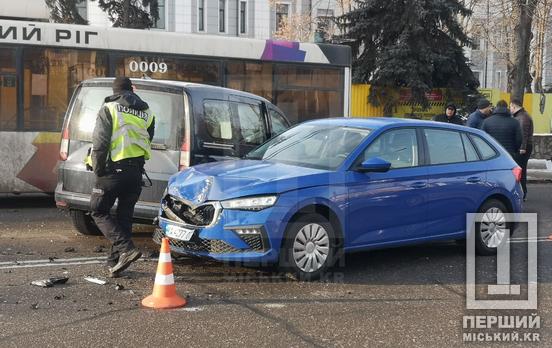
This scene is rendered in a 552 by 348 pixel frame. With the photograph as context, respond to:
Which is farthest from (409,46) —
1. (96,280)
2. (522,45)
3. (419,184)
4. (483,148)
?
(96,280)

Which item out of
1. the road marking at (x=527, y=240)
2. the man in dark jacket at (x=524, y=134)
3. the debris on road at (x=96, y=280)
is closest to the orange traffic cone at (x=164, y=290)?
the debris on road at (x=96, y=280)

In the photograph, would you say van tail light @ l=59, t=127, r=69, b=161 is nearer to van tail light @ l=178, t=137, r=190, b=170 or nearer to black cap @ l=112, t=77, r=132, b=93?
van tail light @ l=178, t=137, r=190, b=170

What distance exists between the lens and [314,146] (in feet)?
22.7

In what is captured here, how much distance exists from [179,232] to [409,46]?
18511 mm

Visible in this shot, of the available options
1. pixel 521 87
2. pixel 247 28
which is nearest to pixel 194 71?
pixel 521 87

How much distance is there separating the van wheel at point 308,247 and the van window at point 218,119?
6.36ft

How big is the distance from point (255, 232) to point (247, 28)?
40.2 metres

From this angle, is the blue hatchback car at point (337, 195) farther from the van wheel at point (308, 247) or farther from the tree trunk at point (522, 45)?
the tree trunk at point (522, 45)

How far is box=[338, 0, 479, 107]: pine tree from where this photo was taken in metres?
22.9

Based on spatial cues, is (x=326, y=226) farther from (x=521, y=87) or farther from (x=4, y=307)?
(x=521, y=87)

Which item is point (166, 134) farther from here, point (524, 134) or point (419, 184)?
point (524, 134)

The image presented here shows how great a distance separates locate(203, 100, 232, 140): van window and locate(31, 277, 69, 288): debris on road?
2.40 metres

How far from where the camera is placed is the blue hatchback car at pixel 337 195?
6000 mm

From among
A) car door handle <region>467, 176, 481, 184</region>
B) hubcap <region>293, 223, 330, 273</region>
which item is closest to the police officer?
hubcap <region>293, 223, 330, 273</region>
